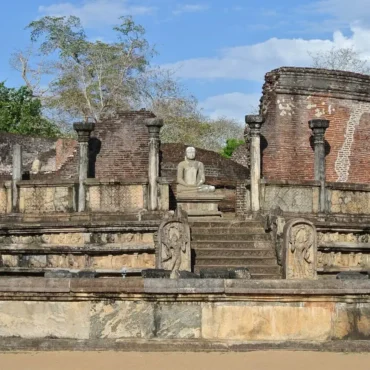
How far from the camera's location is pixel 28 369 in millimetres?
6336

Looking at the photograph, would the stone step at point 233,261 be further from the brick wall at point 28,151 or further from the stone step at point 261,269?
the brick wall at point 28,151

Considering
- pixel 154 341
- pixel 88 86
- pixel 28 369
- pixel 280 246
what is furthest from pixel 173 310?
pixel 88 86

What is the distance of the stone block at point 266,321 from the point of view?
23.1ft

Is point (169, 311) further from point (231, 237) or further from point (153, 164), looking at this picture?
point (153, 164)

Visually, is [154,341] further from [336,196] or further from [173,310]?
[336,196]

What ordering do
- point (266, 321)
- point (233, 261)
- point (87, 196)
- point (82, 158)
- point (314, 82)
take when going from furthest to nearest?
point (314, 82), point (82, 158), point (87, 196), point (233, 261), point (266, 321)

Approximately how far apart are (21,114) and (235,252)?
67.9 feet

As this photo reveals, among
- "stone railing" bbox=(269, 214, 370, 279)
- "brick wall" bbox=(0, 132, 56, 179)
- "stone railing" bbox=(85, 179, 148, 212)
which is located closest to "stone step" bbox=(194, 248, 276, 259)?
"stone railing" bbox=(269, 214, 370, 279)

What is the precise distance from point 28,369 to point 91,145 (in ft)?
49.0

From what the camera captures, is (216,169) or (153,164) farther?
(216,169)

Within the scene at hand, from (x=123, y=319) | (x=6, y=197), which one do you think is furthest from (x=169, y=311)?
(x=6, y=197)

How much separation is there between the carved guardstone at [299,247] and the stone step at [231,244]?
139 centimetres

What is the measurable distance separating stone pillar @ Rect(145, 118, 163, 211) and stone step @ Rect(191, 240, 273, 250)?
1.72m

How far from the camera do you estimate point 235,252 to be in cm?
1485
